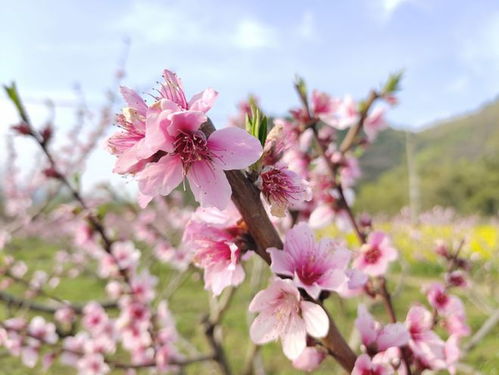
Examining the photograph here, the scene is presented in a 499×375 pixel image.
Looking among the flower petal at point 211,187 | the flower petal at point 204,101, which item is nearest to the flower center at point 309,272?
the flower petal at point 211,187

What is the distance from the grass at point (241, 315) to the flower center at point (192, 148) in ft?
3.74

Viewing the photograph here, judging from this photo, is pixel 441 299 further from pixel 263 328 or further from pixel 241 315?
pixel 241 315

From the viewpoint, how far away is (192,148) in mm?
794

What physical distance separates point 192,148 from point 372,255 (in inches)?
33.5

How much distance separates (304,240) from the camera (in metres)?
0.87

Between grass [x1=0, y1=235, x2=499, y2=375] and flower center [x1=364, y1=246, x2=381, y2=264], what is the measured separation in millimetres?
296

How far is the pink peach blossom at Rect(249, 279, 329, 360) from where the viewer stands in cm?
78

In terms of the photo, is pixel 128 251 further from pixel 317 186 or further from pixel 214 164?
pixel 214 164

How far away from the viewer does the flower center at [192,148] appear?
78 cm

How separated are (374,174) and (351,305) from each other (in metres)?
59.4

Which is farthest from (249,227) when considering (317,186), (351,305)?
(351,305)

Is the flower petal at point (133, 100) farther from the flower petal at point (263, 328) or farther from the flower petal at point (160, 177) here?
the flower petal at point (263, 328)

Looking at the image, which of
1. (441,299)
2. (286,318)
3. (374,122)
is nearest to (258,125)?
(286,318)

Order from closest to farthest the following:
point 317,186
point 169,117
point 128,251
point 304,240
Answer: point 169,117, point 304,240, point 317,186, point 128,251
